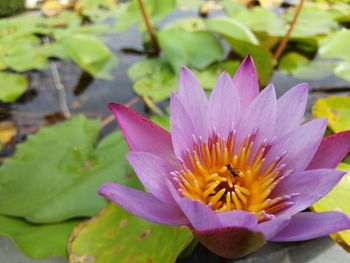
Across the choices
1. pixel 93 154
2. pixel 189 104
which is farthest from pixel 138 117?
pixel 93 154

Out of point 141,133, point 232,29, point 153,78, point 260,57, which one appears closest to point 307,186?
point 141,133

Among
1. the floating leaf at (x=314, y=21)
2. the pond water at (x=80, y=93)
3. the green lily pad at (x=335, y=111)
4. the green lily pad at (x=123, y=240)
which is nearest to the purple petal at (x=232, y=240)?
the green lily pad at (x=123, y=240)

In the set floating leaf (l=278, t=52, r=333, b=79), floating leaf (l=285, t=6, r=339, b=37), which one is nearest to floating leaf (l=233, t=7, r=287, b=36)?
floating leaf (l=285, t=6, r=339, b=37)

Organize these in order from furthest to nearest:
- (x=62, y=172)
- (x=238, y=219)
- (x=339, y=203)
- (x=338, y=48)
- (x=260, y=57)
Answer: (x=338, y=48) < (x=260, y=57) < (x=62, y=172) < (x=339, y=203) < (x=238, y=219)

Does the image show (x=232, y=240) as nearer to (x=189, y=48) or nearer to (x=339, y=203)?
(x=339, y=203)

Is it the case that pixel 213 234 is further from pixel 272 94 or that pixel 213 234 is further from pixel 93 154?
pixel 93 154

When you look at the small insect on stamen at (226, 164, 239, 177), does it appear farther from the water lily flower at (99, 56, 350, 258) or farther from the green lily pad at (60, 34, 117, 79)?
the green lily pad at (60, 34, 117, 79)
